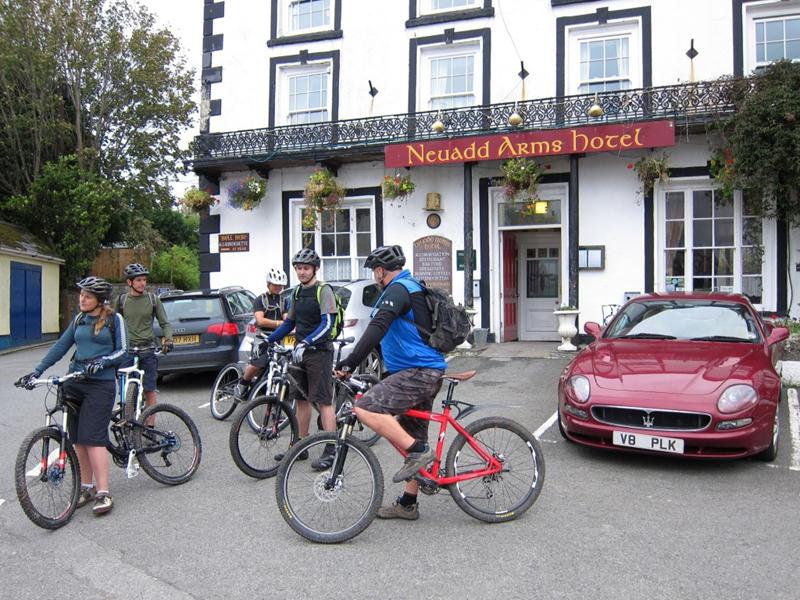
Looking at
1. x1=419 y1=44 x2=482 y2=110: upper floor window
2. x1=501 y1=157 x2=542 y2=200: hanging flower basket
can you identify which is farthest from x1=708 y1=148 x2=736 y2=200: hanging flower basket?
x1=419 y1=44 x2=482 y2=110: upper floor window

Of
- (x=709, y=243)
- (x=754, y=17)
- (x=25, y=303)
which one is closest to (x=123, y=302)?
(x=709, y=243)

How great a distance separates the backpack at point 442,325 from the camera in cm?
444

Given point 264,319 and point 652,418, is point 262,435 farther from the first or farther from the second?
point 652,418

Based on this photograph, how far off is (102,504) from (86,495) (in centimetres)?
25

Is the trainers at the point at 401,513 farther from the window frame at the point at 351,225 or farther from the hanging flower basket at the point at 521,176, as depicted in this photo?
the window frame at the point at 351,225

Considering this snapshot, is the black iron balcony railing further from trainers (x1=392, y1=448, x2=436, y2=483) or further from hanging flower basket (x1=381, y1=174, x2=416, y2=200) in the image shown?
trainers (x1=392, y1=448, x2=436, y2=483)

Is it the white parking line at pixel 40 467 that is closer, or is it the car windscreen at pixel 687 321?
the white parking line at pixel 40 467

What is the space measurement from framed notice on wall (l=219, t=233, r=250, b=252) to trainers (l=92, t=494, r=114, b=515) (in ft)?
37.8

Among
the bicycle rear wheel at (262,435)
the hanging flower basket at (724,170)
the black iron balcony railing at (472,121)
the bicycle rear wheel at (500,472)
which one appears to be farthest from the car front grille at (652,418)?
the black iron balcony railing at (472,121)

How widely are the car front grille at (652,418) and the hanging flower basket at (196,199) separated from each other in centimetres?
1209

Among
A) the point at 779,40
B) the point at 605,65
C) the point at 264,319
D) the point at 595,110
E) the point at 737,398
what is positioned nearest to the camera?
the point at 737,398

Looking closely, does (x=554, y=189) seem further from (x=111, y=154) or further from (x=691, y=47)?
(x=111, y=154)

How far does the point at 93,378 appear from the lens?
5.00 metres

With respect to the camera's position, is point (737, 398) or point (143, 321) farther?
point (143, 321)
